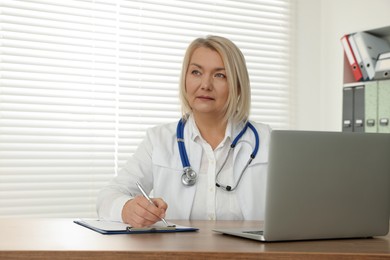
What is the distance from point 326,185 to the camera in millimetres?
Result: 1513

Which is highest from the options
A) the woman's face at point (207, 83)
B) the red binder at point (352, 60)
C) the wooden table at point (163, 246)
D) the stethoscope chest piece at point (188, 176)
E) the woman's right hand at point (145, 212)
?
the red binder at point (352, 60)

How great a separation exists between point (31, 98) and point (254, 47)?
5.48ft

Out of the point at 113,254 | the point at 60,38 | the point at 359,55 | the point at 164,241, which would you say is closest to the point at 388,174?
the point at 164,241

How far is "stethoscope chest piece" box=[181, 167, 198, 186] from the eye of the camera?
237cm

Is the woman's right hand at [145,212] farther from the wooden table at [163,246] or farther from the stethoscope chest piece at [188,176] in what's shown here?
the stethoscope chest piece at [188,176]

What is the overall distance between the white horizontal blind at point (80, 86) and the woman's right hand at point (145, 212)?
2041mm

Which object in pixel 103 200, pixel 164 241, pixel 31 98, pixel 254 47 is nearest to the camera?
pixel 164 241

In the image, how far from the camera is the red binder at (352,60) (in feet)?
12.7

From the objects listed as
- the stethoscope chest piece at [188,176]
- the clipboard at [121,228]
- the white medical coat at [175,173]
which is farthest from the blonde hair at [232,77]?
the clipboard at [121,228]

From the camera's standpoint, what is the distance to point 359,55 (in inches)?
153

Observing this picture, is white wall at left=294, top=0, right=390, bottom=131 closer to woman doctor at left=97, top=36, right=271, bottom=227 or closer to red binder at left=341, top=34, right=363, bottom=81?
red binder at left=341, top=34, right=363, bottom=81

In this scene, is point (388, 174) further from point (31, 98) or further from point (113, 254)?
point (31, 98)

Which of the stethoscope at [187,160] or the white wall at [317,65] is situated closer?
the stethoscope at [187,160]

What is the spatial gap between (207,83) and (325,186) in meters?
1.08
